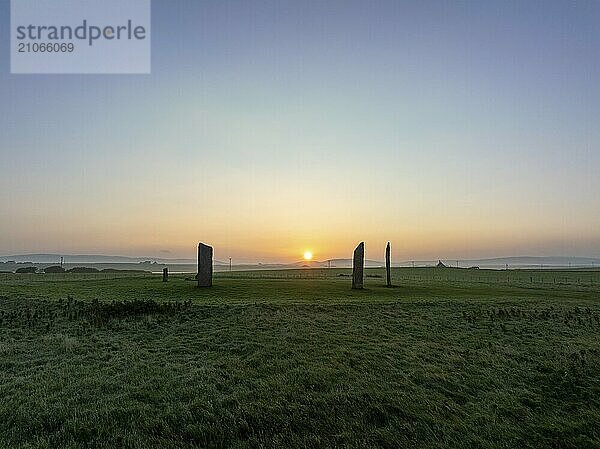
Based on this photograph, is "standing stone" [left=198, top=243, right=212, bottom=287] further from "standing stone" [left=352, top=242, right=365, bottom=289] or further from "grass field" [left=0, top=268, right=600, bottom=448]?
"grass field" [left=0, top=268, right=600, bottom=448]

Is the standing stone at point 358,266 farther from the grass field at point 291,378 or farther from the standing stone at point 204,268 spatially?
the grass field at point 291,378

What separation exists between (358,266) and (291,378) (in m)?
20.9

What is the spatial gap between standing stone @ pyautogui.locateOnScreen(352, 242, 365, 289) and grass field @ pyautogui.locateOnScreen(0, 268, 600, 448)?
11491 mm

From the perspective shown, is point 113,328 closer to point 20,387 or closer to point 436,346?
point 20,387

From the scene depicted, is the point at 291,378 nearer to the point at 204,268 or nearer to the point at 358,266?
the point at 204,268

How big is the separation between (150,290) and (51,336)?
40.2ft

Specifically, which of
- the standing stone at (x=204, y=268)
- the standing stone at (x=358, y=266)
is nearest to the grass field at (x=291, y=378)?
the standing stone at (x=204, y=268)

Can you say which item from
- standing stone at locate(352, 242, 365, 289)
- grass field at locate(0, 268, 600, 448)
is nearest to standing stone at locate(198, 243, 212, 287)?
standing stone at locate(352, 242, 365, 289)

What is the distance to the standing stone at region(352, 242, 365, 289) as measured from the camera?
29484 mm

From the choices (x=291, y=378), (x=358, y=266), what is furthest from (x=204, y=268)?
(x=291, y=378)

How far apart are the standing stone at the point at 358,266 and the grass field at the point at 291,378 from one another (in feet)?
37.7

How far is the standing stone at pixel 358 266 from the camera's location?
29484 millimetres

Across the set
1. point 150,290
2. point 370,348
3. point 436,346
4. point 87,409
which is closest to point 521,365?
point 436,346

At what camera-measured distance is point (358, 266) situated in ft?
99.0
